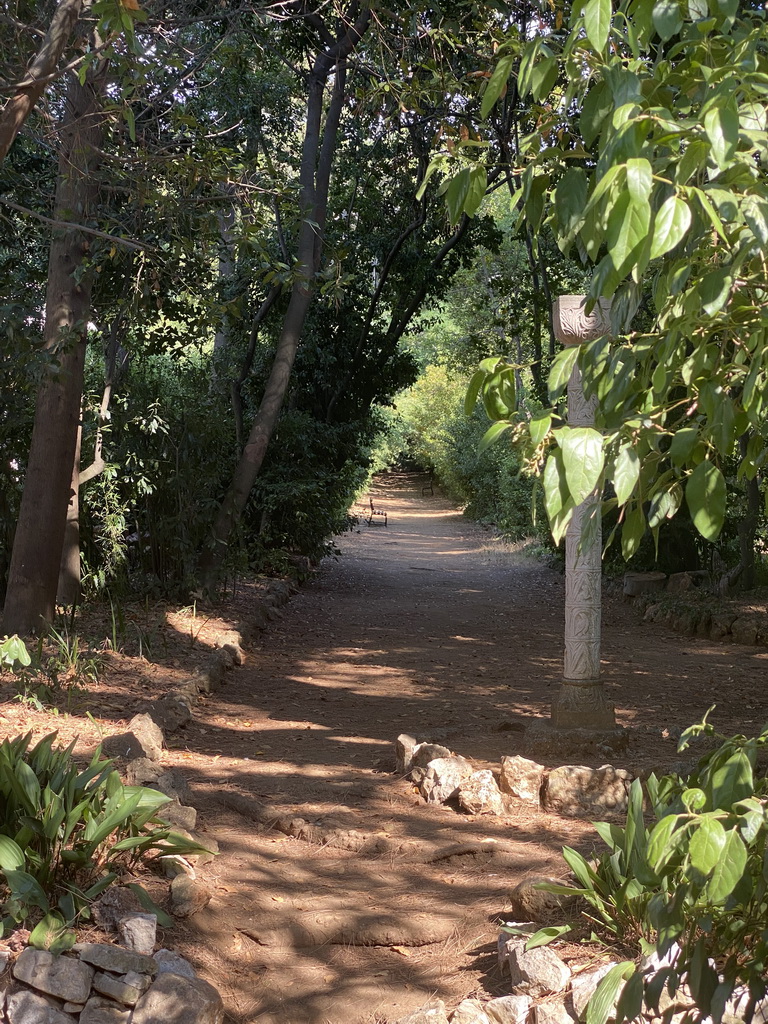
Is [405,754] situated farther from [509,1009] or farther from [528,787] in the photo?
[509,1009]

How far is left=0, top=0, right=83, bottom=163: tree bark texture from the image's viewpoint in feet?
12.3

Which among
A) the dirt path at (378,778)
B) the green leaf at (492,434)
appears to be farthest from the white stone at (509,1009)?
the green leaf at (492,434)

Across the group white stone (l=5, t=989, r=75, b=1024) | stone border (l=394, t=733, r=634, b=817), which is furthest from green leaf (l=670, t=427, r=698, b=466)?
stone border (l=394, t=733, r=634, b=817)

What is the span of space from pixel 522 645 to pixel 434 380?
2408cm

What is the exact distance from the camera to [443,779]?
190 inches

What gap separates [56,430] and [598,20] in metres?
6.13

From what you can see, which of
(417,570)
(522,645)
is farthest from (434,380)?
(522,645)

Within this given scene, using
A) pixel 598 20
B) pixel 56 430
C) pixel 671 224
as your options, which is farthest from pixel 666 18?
pixel 56 430

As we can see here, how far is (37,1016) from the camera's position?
2.86 metres

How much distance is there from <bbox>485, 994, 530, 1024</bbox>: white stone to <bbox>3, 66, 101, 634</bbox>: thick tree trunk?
191 inches

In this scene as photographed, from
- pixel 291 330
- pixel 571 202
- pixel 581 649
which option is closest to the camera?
pixel 571 202

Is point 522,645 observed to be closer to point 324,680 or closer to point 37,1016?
point 324,680

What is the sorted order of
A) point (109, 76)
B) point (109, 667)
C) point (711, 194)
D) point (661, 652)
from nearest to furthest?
point (711, 194)
point (109, 76)
point (109, 667)
point (661, 652)

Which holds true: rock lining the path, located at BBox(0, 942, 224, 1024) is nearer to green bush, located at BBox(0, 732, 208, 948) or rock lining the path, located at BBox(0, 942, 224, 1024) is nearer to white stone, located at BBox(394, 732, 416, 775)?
green bush, located at BBox(0, 732, 208, 948)
